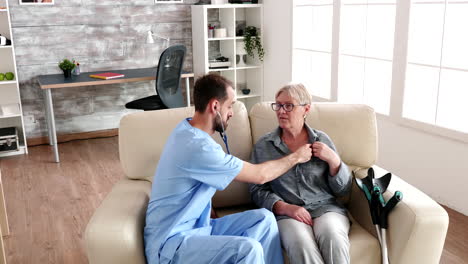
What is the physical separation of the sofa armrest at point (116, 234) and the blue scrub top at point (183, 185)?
0.20 feet

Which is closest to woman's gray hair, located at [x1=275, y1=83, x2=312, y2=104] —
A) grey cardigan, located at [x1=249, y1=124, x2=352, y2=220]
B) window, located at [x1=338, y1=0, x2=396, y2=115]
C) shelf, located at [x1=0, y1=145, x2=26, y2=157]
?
grey cardigan, located at [x1=249, y1=124, x2=352, y2=220]

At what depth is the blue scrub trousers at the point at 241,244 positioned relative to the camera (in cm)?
170

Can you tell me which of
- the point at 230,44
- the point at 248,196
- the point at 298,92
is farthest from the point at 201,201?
the point at 230,44

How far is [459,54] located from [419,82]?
39cm

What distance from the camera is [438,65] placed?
3.33m

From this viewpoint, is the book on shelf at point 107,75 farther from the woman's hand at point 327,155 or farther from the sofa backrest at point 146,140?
the woman's hand at point 327,155

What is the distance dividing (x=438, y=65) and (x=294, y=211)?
6.27 ft

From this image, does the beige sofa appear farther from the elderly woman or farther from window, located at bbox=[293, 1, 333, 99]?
window, located at bbox=[293, 1, 333, 99]

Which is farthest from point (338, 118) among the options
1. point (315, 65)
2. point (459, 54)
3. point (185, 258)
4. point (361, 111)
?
point (315, 65)

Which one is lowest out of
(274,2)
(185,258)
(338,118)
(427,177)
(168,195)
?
(427,177)

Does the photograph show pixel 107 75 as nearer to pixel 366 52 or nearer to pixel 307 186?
pixel 366 52

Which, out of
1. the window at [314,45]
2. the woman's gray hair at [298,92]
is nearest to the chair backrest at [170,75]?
the window at [314,45]

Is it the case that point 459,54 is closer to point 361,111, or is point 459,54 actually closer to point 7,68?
point 361,111

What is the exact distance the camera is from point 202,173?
1.80m
